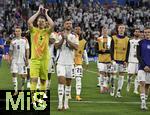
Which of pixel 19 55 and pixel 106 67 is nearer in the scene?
pixel 19 55

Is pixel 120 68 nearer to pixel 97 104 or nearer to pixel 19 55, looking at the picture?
pixel 97 104

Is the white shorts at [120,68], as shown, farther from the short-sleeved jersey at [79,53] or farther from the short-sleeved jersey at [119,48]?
the short-sleeved jersey at [79,53]

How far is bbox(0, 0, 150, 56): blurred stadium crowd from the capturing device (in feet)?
148

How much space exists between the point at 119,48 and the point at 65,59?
3.56 m

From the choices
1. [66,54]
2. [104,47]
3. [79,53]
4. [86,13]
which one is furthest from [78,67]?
[86,13]

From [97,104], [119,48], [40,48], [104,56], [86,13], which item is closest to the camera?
[40,48]

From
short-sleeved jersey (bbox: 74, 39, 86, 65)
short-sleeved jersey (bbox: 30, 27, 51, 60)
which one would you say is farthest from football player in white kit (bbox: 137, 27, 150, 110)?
short-sleeved jersey (bbox: 30, 27, 51, 60)

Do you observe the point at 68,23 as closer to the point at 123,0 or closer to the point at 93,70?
the point at 93,70

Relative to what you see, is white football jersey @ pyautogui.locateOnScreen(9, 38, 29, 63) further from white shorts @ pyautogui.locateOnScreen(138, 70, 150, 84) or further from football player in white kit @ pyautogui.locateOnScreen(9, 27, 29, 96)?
white shorts @ pyautogui.locateOnScreen(138, 70, 150, 84)

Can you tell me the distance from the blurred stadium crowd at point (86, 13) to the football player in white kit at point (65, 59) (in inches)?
1111

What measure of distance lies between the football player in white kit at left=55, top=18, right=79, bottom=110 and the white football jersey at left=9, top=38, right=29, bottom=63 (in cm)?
289

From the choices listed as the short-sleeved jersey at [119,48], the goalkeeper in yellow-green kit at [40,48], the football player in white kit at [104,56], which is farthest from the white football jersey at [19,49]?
the goalkeeper in yellow-green kit at [40,48]

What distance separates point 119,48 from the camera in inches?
707

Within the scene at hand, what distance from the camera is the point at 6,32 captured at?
43.6 metres
